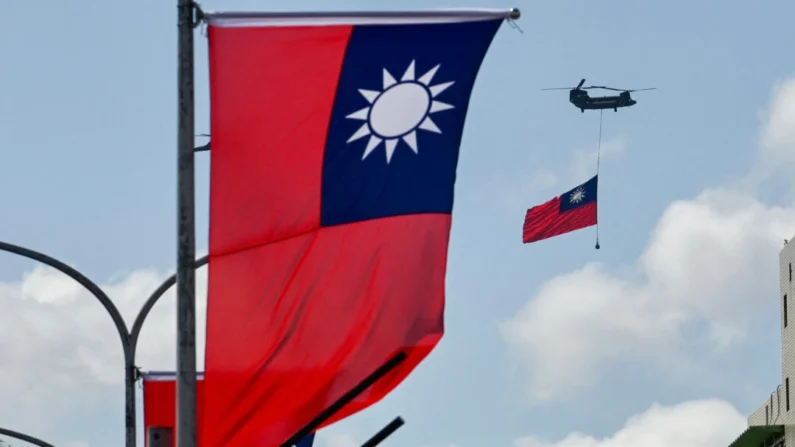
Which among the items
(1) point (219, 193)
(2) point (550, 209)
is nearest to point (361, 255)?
(1) point (219, 193)

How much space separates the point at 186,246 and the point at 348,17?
1.85 m

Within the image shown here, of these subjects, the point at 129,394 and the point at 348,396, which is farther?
the point at 129,394

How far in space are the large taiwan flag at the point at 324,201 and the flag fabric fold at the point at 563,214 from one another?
49.4 m

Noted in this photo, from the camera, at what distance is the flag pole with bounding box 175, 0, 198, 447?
37.4 ft

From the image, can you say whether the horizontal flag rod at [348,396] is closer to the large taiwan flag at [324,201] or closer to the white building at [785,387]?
the large taiwan flag at [324,201]

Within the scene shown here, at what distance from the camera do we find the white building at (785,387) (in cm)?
6431

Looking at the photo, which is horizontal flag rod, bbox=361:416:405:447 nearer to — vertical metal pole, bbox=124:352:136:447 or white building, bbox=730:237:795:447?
vertical metal pole, bbox=124:352:136:447

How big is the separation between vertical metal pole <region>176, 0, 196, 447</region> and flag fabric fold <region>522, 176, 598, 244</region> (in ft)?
163

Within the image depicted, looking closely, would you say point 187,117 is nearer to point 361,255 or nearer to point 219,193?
point 219,193

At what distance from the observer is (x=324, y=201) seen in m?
12.0

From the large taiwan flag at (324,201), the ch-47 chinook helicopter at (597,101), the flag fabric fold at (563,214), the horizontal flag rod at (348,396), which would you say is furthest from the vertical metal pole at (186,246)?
the ch-47 chinook helicopter at (597,101)

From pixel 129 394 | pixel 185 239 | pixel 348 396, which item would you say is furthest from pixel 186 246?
pixel 129 394

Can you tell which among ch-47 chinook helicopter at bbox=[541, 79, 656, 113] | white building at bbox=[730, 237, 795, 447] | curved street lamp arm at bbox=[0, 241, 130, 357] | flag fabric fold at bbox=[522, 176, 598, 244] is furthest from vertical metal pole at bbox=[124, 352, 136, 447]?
ch-47 chinook helicopter at bbox=[541, 79, 656, 113]

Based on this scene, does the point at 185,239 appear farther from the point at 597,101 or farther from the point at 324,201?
the point at 597,101
